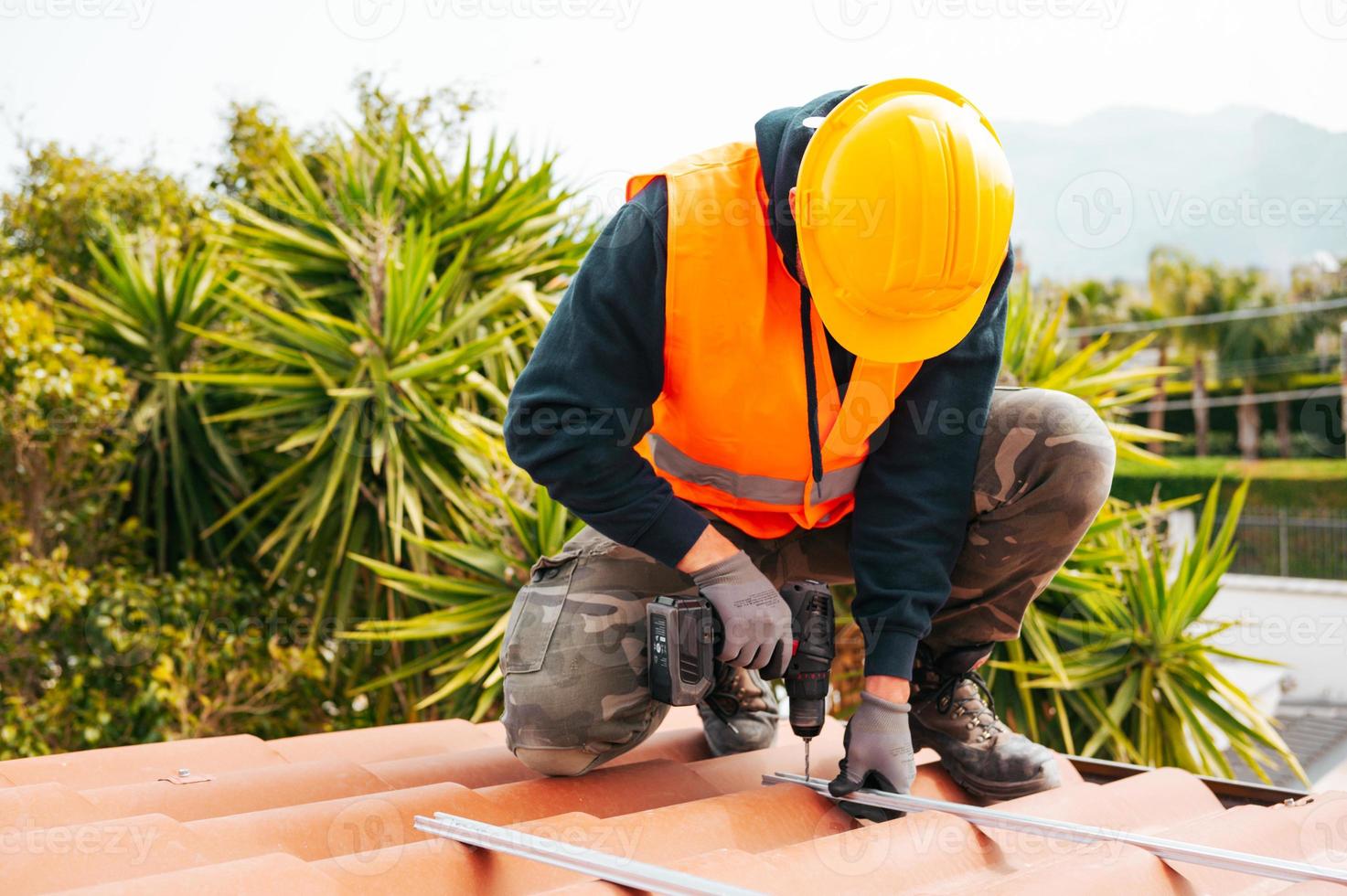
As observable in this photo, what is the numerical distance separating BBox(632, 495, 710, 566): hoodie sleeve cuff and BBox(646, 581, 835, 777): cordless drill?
0.11 m

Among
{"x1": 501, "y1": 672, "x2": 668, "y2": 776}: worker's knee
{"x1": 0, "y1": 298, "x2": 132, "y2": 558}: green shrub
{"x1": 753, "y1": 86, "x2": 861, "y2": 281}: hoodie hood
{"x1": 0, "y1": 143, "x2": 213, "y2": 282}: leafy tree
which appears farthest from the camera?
{"x1": 0, "y1": 143, "x2": 213, "y2": 282}: leafy tree

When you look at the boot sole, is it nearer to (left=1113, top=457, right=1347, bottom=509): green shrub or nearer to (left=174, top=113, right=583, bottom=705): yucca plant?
(left=174, top=113, right=583, bottom=705): yucca plant

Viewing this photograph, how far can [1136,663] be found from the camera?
12.5 feet

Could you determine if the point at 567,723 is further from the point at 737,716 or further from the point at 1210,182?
the point at 1210,182

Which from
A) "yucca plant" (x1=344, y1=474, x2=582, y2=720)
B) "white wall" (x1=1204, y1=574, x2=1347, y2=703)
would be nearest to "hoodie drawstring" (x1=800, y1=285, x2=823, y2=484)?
"yucca plant" (x1=344, y1=474, x2=582, y2=720)

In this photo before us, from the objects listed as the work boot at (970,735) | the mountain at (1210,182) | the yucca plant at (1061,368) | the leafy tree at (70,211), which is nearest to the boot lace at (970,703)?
the work boot at (970,735)

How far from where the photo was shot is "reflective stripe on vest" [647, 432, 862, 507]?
205 centimetres

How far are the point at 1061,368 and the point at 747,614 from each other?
294 centimetres

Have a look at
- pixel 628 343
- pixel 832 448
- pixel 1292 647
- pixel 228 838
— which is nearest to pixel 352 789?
pixel 228 838

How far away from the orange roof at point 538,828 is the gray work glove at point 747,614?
230mm

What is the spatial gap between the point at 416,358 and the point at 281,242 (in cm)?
80

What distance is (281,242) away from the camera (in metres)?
4.39

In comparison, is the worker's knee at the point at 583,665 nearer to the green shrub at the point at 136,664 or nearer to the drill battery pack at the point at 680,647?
the drill battery pack at the point at 680,647

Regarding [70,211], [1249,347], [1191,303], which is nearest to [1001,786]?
[70,211]
